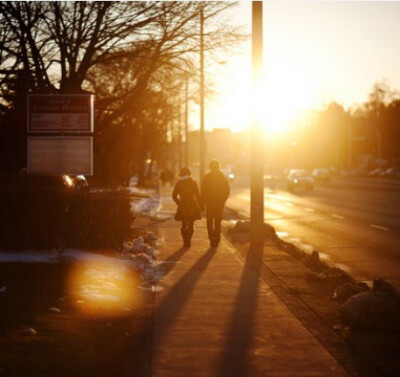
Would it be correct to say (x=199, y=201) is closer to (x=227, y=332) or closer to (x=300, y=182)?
(x=227, y=332)

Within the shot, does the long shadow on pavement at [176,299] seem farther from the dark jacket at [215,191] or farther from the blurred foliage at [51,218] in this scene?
the dark jacket at [215,191]

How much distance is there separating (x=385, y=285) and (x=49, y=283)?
13.8 ft

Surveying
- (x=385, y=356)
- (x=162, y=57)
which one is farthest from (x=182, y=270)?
(x=162, y=57)

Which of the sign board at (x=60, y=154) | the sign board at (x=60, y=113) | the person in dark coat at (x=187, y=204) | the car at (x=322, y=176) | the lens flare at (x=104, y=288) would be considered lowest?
the car at (x=322, y=176)

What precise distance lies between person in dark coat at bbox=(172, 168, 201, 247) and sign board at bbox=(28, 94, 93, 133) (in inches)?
87.9

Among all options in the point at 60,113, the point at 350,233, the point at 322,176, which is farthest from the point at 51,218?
the point at 322,176

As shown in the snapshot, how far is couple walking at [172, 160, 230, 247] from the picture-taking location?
16.8 meters

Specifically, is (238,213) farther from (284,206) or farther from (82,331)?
(82,331)

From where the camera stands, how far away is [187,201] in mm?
16875

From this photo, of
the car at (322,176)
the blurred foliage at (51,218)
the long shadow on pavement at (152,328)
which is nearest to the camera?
the long shadow on pavement at (152,328)

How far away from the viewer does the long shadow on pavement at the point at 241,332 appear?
6684 mm

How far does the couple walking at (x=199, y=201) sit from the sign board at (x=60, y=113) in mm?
2300

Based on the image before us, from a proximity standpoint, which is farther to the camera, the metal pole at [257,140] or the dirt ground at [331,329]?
the metal pole at [257,140]

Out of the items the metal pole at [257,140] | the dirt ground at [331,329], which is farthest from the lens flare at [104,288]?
the metal pole at [257,140]
